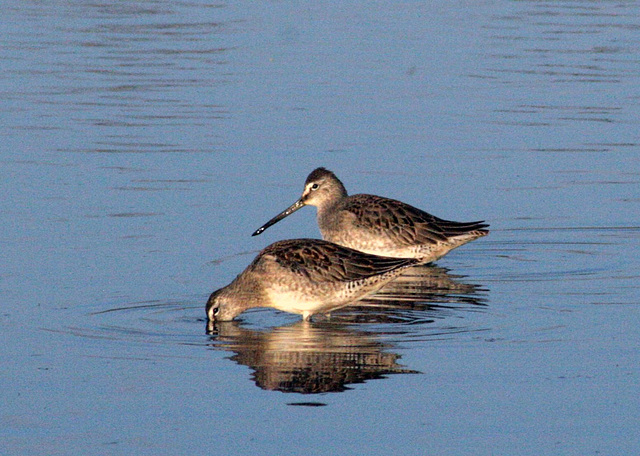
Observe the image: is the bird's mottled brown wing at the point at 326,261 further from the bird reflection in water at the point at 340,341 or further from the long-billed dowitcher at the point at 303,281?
the bird reflection in water at the point at 340,341

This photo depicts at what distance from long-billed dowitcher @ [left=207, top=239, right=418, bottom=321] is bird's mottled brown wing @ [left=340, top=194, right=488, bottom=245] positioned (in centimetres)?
163

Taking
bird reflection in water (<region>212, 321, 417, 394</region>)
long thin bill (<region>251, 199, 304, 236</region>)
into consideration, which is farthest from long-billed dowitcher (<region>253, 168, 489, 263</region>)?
bird reflection in water (<region>212, 321, 417, 394</region>)

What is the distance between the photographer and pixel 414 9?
66.9 ft

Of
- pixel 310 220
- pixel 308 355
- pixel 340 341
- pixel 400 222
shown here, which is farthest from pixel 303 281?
pixel 310 220

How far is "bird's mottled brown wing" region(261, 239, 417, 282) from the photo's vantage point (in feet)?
28.9

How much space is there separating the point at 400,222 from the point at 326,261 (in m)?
1.99

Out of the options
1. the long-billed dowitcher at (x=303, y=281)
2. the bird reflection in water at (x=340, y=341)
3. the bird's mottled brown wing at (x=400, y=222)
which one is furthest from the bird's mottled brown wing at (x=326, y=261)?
the bird's mottled brown wing at (x=400, y=222)

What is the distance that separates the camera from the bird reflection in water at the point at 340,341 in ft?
23.6

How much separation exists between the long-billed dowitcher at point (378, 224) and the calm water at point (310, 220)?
0.76ft

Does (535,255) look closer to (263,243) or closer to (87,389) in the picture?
(263,243)

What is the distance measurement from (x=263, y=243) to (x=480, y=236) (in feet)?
5.63

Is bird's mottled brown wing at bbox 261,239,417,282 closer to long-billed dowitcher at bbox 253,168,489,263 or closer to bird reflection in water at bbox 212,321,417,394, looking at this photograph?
bird reflection in water at bbox 212,321,417,394

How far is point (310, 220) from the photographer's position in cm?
1223

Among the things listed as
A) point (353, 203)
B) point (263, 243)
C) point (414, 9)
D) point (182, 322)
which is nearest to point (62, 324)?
point (182, 322)
